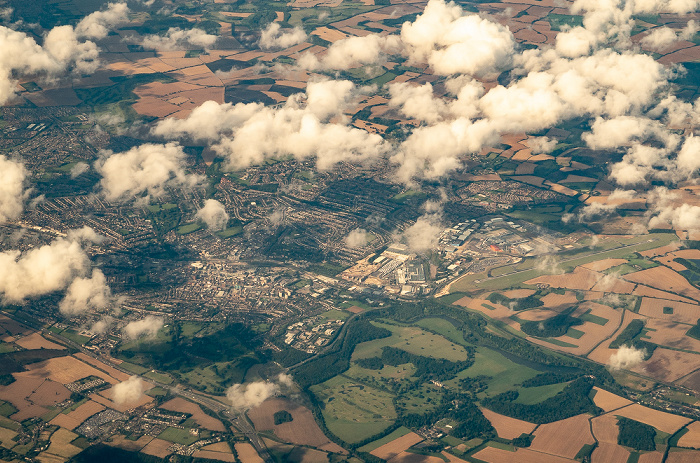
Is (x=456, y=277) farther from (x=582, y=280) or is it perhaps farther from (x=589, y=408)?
(x=589, y=408)

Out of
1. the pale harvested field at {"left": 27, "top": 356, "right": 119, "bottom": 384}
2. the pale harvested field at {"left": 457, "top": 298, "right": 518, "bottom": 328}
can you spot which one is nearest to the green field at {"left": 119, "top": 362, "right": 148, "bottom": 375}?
the pale harvested field at {"left": 27, "top": 356, "right": 119, "bottom": 384}

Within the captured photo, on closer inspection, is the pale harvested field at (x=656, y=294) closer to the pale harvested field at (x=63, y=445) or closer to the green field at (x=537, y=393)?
the green field at (x=537, y=393)

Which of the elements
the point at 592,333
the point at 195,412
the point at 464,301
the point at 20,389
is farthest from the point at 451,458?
the point at 20,389

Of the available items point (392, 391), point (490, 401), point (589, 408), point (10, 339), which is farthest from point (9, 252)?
point (589, 408)

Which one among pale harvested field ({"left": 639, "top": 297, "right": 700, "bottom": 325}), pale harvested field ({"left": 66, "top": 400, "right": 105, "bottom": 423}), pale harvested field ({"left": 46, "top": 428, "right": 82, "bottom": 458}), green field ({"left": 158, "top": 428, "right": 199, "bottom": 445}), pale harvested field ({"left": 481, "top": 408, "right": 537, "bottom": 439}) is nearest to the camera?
pale harvested field ({"left": 46, "top": 428, "right": 82, "bottom": 458})

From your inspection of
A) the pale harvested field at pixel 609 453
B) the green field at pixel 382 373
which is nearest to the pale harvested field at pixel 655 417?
the pale harvested field at pixel 609 453

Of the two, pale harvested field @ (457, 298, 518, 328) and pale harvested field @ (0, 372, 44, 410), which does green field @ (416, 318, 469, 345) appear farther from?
pale harvested field @ (0, 372, 44, 410)
